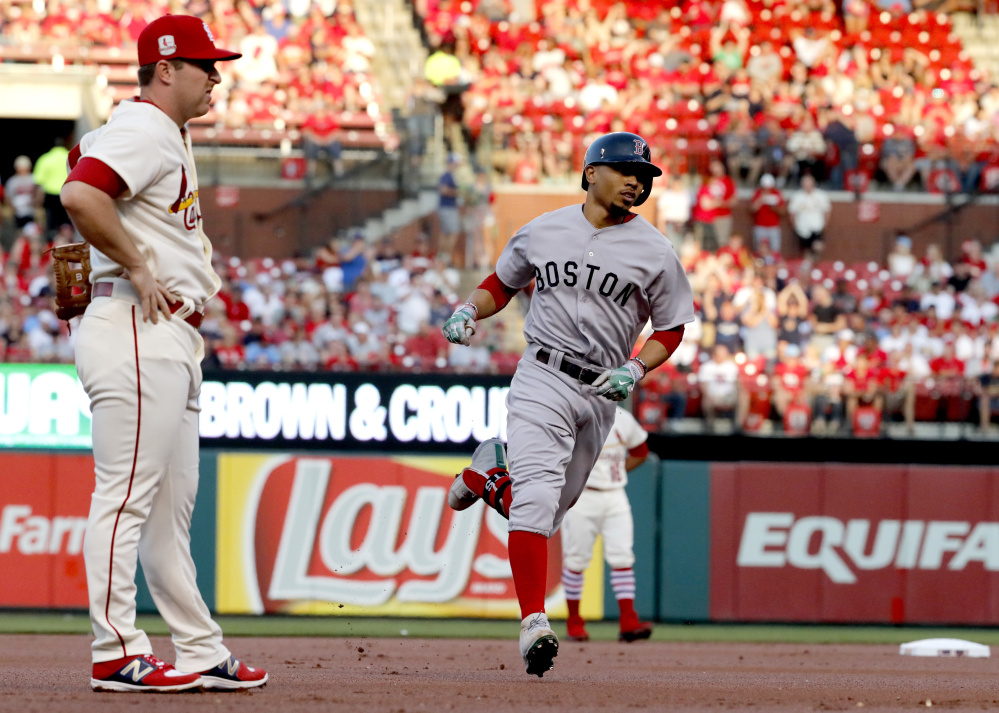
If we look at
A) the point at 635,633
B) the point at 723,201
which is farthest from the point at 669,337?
the point at 723,201

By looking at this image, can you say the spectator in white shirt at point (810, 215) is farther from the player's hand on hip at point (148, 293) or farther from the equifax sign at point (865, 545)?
the player's hand on hip at point (148, 293)

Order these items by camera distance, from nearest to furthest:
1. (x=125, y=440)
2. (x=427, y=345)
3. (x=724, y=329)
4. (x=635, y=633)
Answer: (x=125, y=440) < (x=635, y=633) < (x=427, y=345) < (x=724, y=329)

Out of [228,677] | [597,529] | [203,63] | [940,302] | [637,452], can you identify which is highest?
[203,63]

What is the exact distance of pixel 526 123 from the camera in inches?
631

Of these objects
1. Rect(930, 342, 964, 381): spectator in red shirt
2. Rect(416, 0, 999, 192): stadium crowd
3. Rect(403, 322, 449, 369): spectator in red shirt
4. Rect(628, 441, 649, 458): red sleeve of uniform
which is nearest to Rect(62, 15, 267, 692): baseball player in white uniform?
Rect(628, 441, 649, 458): red sleeve of uniform

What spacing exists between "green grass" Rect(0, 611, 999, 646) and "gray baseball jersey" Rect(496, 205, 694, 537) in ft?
15.3

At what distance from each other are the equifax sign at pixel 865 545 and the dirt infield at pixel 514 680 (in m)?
2.52

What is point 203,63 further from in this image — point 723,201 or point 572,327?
point 723,201

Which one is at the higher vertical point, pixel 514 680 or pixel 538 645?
pixel 538 645

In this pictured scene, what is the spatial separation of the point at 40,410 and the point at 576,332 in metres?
7.13

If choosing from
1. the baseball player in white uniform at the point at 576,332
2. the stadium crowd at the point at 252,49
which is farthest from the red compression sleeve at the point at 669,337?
the stadium crowd at the point at 252,49

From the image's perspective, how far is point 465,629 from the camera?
35.4ft

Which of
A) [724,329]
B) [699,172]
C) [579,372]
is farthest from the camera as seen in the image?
[699,172]

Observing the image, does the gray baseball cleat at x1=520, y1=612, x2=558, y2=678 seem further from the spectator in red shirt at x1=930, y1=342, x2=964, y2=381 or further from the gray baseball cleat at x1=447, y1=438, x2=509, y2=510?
the spectator in red shirt at x1=930, y1=342, x2=964, y2=381
